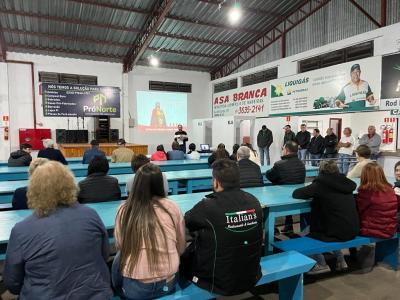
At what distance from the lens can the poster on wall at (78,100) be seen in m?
9.86

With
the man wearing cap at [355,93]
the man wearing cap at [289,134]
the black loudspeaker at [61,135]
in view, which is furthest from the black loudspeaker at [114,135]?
the man wearing cap at [355,93]

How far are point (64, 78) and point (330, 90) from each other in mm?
9267

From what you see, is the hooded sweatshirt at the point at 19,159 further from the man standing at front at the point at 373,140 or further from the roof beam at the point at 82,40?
the man standing at front at the point at 373,140

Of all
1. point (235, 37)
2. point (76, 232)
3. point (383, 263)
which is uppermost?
point (235, 37)

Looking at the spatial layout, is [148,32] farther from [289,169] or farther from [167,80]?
[289,169]

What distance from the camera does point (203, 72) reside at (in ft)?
46.9

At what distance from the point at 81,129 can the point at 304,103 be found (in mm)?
7899

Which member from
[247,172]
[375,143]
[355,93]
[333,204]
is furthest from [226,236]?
[355,93]

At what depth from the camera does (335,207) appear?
2617 millimetres

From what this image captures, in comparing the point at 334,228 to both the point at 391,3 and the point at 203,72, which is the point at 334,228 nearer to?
the point at 391,3

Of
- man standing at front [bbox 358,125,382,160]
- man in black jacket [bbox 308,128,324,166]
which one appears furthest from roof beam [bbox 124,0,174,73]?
man standing at front [bbox 358,125,382,160]

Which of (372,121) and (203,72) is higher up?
(203,72)

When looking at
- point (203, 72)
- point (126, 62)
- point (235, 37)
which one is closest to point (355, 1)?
point (235, 37)

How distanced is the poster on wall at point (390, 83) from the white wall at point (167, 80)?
26.7 ft
